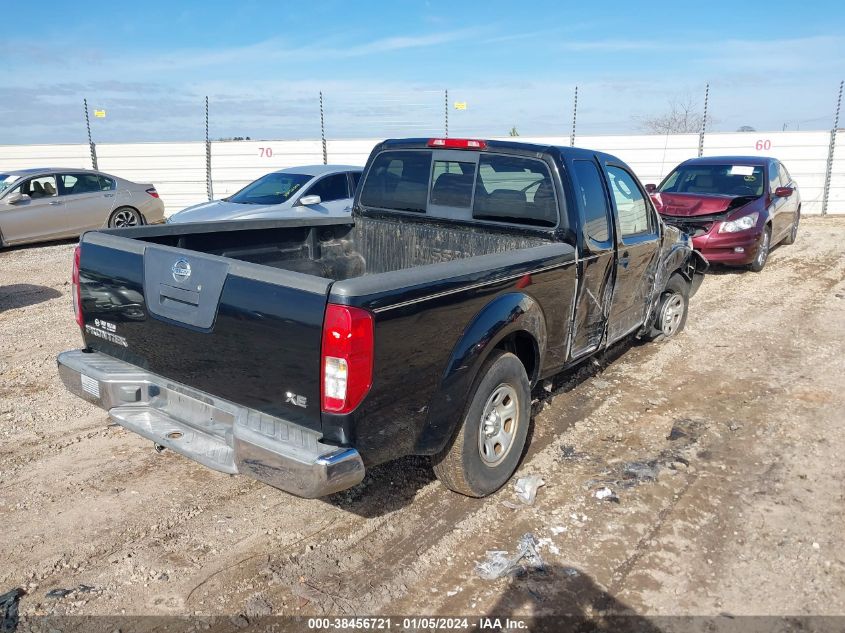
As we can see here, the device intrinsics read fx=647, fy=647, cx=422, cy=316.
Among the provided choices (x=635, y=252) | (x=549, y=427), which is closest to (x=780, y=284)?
(x=635, y=252)

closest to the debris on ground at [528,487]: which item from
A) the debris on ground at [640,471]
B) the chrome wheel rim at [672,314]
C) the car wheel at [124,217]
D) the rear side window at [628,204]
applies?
the debris on ground at [640,471]

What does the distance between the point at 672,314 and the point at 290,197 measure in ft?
21.7

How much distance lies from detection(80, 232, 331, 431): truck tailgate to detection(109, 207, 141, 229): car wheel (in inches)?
417

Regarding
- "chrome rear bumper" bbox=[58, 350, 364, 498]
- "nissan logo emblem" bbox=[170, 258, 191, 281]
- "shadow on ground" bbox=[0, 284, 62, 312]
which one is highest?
"nissan logo emblem" bbox=[170, 258, 191, 281]

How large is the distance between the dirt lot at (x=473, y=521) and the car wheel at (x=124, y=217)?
8.48 meters

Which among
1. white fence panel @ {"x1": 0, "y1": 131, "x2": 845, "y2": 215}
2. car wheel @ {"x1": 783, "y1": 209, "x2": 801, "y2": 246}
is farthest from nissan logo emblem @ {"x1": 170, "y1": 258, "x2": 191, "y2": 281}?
white fence panel @ {"x1": 0, "y1": 131, "x2": 845, "y2": 215}

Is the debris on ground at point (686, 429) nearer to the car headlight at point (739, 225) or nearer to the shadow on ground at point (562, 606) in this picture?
the shadow on ground at point (562, 606)

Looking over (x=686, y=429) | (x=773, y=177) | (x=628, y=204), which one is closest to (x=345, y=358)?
(x=686, y=429)

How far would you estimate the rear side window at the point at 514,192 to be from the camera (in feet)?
14.4

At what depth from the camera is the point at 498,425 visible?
12.6ft

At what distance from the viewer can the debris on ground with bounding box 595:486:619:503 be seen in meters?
3.86

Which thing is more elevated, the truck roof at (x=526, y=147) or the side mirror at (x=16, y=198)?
the truck roof at (x=526, y=147)

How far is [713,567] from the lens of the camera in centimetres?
324

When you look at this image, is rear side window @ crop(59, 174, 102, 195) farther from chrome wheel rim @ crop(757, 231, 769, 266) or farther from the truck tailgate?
chrome wheel rim @ crop(757, 231, 769, 266)
